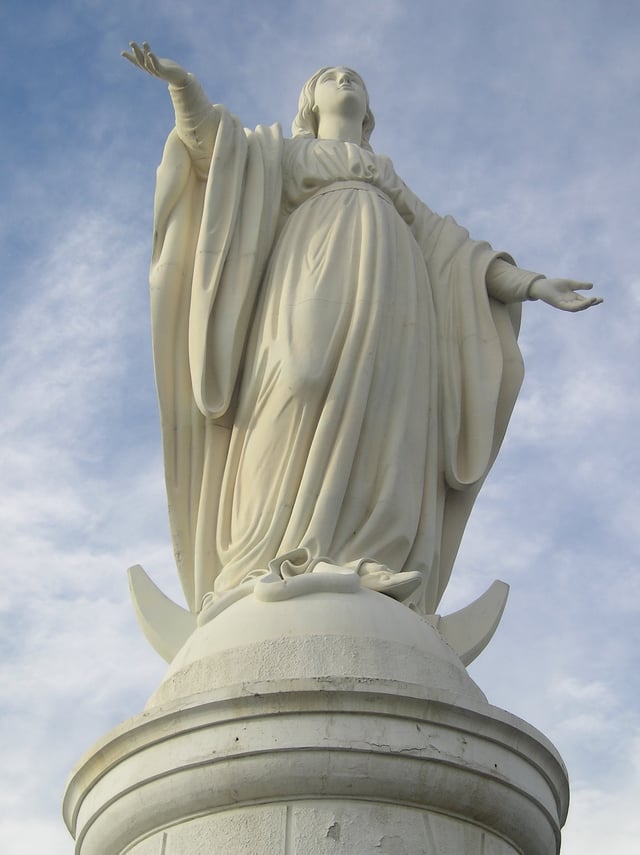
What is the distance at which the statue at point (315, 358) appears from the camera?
7.31 m

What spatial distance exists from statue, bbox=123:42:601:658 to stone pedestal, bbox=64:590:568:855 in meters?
0.73

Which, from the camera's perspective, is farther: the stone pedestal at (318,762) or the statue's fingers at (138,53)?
the statue's fingers at (138,53)

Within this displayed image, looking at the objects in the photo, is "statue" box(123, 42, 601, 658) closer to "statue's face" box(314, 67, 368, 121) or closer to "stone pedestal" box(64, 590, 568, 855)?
"statue's face" box(314, 67, 368, 121)

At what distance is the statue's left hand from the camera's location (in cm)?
827

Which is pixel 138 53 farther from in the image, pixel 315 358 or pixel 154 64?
pixel 315 358

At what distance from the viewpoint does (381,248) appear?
320 inches

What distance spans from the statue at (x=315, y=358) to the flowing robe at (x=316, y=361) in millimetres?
13

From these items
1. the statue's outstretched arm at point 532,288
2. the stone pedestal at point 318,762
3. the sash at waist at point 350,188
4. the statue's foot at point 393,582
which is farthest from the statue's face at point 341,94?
the stone pedestal at point 318,762

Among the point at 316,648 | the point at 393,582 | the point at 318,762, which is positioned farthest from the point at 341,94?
the point at 318,762

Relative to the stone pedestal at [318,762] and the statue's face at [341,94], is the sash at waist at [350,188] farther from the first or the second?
the stone pedestal at [318,762]

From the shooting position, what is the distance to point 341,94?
9570 millimetres

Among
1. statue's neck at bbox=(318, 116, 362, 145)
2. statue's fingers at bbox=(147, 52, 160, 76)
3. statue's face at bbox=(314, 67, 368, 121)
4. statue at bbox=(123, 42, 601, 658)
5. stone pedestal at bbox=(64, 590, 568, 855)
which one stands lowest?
stone pedestal at bbox=(64, 590, 568, 855)

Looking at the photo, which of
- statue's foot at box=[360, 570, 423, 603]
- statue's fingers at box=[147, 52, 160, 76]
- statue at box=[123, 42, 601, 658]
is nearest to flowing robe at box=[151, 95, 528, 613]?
statue at box=[123, 42, 601, 658]

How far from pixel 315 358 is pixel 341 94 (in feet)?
9.68
